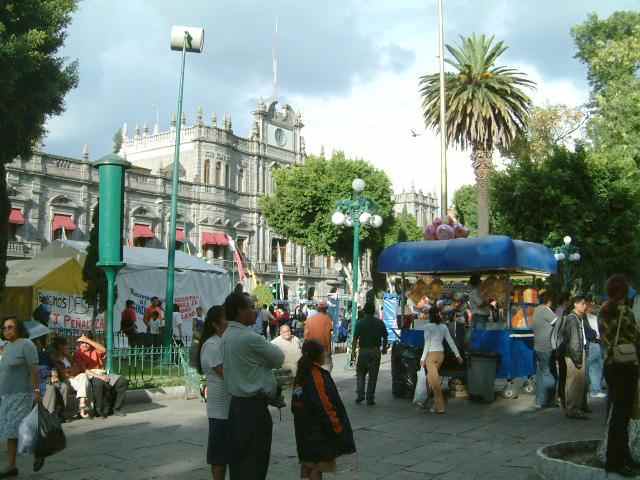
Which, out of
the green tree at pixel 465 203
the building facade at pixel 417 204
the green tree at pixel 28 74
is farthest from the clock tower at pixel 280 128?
the green tree at pixel 28 74

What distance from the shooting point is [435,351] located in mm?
10430

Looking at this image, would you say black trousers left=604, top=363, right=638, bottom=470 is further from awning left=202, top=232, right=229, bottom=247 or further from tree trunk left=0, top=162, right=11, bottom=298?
awning left=202, top=232, right=229, bottom=247

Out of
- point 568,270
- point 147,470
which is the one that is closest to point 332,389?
point 147,470

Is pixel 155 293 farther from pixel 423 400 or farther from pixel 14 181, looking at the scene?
pixel 14 181

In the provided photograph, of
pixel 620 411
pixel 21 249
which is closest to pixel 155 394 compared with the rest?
pixel 620 411

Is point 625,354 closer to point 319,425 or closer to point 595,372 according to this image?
point 319,425

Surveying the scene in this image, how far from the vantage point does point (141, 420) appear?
32.7ft

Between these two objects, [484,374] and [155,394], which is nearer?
[484,374]

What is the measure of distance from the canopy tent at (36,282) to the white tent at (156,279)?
0.44m

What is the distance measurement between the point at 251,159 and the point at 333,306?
28.6 m

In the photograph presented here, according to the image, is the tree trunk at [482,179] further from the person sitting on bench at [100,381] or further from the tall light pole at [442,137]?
the person sitting on bench at [100,381]

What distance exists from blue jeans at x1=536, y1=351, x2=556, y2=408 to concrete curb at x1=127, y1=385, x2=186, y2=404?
5941 mm

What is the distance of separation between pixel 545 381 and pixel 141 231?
36.5m

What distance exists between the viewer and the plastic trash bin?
37.4ft
